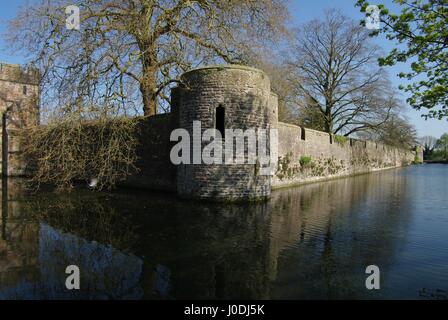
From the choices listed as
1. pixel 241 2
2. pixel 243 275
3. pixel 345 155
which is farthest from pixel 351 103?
pixel 243 275

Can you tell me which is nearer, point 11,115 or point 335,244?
point 335,244

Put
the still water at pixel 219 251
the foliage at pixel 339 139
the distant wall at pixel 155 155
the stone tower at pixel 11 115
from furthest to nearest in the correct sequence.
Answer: the foliage at pixel 339 139
the stone tower at pixel 11 115
the distant wall at pixel 155 155
the still water at pixel 219 251

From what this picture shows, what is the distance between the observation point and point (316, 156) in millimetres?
20891

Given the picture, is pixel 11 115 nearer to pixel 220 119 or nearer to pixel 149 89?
pixel 149 89

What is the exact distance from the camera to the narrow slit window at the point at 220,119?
1102 centimetres

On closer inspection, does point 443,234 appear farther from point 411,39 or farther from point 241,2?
point 241,2

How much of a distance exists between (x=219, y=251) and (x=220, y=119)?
20.4 ft

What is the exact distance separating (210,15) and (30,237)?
37.0ft

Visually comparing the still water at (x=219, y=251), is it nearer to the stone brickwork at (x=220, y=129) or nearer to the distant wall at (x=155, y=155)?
the stone brickwork at (x=220, y=129)

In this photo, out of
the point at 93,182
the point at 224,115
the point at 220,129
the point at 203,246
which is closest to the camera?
the point at 203,246

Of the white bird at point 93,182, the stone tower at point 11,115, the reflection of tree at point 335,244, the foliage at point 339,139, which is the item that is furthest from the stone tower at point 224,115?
the stone tower at point 11,115

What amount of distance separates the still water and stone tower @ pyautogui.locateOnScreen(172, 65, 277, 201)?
809 mm

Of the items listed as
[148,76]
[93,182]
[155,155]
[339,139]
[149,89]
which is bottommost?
[93,182]

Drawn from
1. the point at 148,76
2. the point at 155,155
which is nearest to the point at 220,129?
the point at 148,76
